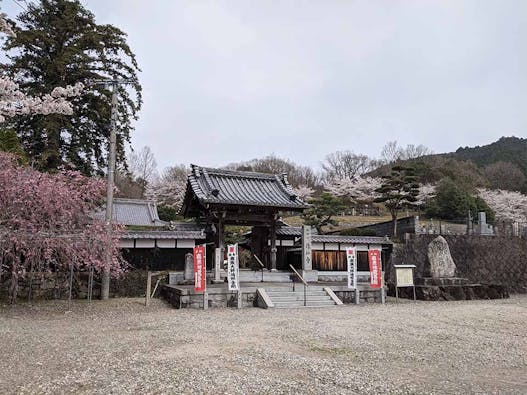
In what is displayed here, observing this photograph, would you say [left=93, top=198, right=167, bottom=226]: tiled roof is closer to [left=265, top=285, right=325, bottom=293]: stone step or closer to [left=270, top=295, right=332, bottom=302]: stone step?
[left=265, top=285, right=325, bottom=293]: stone step

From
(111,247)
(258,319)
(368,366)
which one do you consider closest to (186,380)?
(368,366)

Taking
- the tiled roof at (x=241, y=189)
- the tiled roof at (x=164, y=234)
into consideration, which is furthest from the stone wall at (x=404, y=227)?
the tiled roof at (x=164, y=234)

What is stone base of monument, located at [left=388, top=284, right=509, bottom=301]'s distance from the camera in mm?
16047

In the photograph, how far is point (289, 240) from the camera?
2133 cm

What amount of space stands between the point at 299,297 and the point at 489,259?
14.3m

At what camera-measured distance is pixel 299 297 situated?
1402 cm

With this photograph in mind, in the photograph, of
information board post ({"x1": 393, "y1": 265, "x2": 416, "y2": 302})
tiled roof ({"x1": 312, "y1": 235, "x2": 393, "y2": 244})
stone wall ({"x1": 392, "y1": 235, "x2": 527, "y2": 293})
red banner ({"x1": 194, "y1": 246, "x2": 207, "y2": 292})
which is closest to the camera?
red banner ({"x1": 194, "y1": 246, "x2": 207, "y2": 292})

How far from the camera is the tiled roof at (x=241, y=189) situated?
54.1 ft

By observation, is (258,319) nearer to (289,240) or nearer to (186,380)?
(186,380)

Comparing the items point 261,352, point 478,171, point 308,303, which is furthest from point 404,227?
point 478,171

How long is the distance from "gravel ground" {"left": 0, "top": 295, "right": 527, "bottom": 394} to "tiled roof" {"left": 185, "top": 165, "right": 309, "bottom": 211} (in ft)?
19.1

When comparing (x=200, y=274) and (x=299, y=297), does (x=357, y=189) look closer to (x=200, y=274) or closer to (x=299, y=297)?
(x=299, y=297)

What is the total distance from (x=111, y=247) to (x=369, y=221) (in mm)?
35132

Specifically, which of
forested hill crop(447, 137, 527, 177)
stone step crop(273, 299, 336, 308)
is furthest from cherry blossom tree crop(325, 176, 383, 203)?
stone step crop(273, 299, 336, 308)
